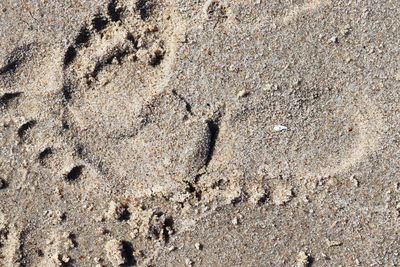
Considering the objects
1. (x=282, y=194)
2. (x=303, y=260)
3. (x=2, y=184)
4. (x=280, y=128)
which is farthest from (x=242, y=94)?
(x=2, y=184)

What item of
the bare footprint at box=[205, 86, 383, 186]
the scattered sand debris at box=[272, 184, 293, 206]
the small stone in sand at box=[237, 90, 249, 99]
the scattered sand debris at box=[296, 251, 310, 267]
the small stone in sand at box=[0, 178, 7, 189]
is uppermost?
the small stone in sand at box=[0, 178, 7, 189]

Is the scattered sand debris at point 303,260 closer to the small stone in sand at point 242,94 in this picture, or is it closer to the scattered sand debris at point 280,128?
the scattered sand debris at point 280,128

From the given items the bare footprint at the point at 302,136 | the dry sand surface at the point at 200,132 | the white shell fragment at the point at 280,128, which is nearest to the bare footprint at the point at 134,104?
the dry sand surface at the point at 200,132

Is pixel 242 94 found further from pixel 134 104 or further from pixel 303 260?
pixel 303 260

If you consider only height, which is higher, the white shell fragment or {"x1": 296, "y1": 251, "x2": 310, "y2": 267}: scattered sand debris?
the white shell fragment

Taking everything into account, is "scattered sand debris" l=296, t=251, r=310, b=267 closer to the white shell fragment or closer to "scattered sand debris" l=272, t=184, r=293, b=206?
"scattered sand debris" l=272, t=184, r=293, b=206

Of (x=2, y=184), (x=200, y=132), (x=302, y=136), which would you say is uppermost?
(x=2, y=184)

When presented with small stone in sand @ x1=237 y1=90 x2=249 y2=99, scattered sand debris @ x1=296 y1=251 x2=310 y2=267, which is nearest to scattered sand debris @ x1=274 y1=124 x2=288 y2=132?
small stone in sand @ x1=237 y1=90 x2=249 y2=99

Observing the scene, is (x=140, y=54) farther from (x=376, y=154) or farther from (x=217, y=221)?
(x=376, y=154)
